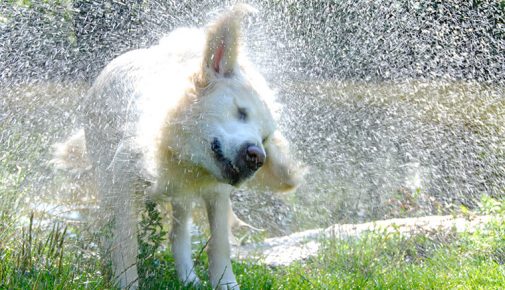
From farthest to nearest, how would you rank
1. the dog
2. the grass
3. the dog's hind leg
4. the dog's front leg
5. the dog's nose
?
the dog's hind leg, the dog's front leg, the dog, the dog's nose, the grass

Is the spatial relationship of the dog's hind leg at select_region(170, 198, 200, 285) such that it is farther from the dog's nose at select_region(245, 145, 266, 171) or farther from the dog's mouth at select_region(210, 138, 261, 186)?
the dog's nose at select_region(245, 145, 266, 171)

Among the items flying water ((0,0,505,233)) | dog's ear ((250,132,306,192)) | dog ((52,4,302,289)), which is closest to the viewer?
dog ((52,4,302,289))

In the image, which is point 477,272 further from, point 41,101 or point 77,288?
point 41,101

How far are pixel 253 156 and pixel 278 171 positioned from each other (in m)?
0.94

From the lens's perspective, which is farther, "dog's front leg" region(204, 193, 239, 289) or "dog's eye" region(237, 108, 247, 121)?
"dog's front leg" region(204, 193, 239, 289)

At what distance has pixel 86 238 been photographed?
4.41 meters

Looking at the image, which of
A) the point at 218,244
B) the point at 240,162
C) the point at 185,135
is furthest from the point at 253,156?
the point at 218,244

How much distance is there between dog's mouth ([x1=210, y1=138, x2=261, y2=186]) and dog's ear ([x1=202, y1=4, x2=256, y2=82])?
39 cm

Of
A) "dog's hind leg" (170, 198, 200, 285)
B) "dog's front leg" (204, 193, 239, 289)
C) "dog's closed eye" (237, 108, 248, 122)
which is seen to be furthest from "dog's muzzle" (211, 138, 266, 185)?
"dog's hind leg" (170, 198, 200, 285)

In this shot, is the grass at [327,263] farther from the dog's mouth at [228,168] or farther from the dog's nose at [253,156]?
the dog's nose at [253,156]

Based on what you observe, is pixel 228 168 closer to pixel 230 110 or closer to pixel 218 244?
pixel 230 110

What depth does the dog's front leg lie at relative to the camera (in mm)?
4898

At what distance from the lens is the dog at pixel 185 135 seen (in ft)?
13.4

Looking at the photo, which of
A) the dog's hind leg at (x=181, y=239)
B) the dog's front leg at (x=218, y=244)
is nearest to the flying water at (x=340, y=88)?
the dog's hind leg at (x=181, y=239)
